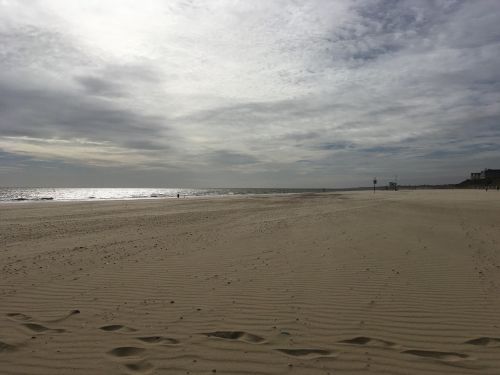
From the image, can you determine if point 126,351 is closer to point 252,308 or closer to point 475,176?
Answer: point 252,308

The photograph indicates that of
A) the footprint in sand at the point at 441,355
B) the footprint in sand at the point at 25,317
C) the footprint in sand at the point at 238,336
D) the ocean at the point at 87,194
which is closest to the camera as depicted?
the footprint in sand at the point at 441,355

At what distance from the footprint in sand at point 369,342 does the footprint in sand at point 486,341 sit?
43.0 inches

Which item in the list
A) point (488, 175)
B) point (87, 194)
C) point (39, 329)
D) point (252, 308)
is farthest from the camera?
point (488, 175)

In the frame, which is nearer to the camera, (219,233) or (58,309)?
(58,309)

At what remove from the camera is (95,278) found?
767 cm

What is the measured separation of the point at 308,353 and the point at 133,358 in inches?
86.9

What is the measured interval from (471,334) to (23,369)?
5.90 meters

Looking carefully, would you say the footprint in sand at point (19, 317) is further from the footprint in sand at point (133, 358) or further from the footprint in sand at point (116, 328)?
the footprint in sand at point (133, 358)

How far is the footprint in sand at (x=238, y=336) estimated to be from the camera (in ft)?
15.4

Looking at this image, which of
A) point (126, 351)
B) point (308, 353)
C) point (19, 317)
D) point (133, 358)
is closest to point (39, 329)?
point (19, 317)

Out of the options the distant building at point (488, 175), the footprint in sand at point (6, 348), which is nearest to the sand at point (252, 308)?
the footprint in sand at point (6, 348)

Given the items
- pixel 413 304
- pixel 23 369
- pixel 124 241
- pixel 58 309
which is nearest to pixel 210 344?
pixel 23 369

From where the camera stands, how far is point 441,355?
4270 millimetres

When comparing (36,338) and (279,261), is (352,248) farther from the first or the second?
(36,338)
